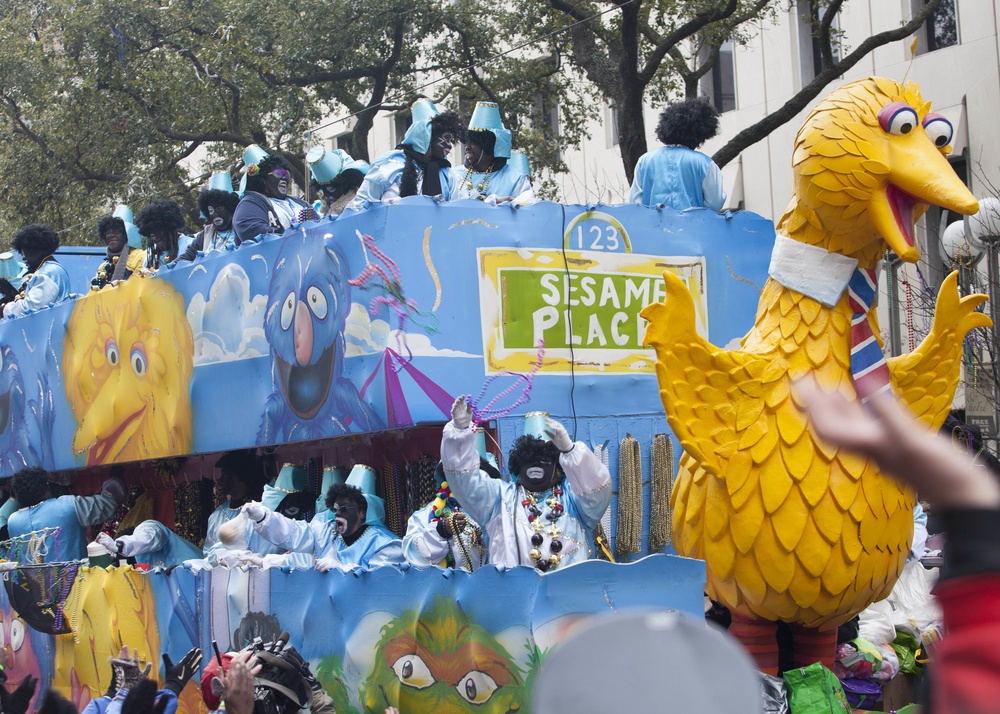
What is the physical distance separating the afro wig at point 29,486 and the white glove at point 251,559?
3.33 m

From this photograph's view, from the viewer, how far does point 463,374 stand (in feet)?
22.7

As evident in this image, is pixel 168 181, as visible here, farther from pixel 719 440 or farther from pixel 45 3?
pixel 719 440

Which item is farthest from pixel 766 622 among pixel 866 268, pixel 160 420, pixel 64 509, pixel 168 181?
pixel 168 181

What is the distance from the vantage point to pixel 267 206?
8.43 meters

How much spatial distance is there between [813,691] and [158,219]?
645cm

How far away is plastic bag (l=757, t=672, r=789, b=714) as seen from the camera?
4.85m

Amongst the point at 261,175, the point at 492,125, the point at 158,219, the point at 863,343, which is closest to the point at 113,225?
the point at 158,219

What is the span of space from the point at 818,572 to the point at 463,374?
8.48 ft

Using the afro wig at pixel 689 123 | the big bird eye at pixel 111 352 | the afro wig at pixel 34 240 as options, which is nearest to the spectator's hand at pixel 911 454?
the afro wig at pixel 689 123

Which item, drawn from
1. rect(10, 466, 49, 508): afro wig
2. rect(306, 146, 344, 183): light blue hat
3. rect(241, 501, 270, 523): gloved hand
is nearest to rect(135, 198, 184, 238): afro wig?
rect(306, 146, 344, 183): light blue hat

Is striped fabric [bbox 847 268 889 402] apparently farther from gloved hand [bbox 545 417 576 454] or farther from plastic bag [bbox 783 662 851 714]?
gloved hand [bbox 545 417 576 454]

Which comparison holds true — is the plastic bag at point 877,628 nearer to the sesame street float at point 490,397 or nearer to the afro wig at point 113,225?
the sesame street float at point 490,397

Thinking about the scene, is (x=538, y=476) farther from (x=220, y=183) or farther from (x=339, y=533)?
(x=220, y=183)

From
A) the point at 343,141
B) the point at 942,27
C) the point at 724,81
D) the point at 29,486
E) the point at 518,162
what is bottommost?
the point at 29,486
